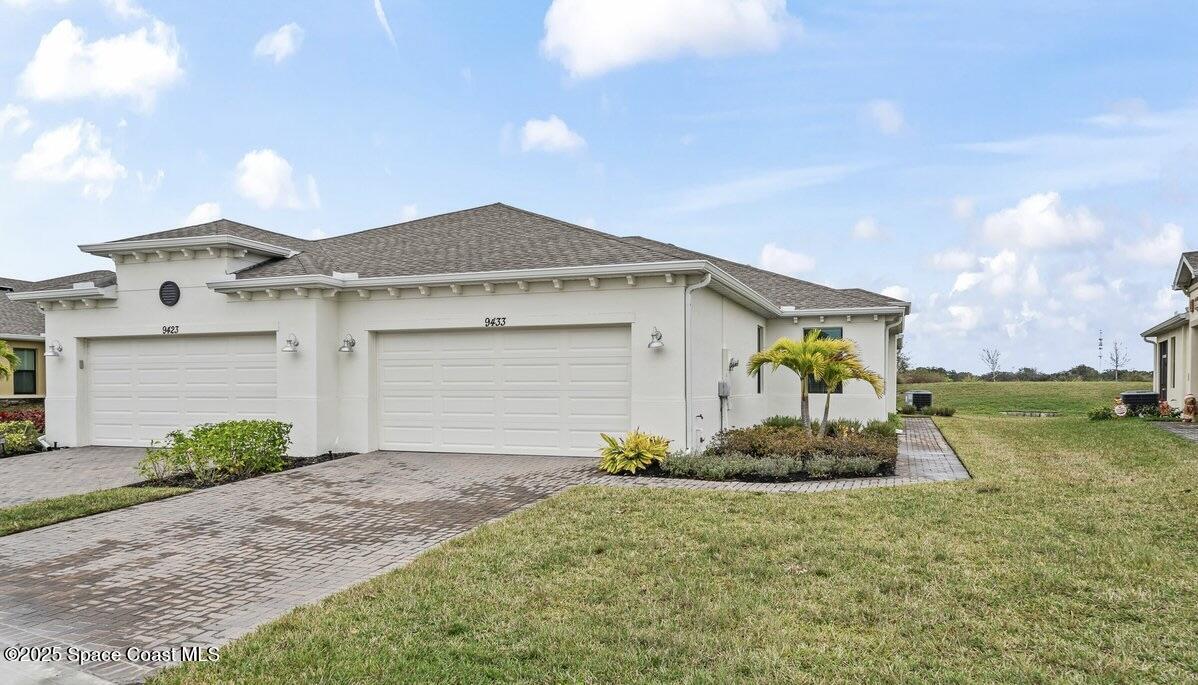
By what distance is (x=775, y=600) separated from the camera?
5059 millimetres

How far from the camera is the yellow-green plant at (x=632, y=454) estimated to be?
10562 mm

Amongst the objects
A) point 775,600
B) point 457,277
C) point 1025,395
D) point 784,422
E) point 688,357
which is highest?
point 457,277

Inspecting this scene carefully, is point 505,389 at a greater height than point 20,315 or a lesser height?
lesser

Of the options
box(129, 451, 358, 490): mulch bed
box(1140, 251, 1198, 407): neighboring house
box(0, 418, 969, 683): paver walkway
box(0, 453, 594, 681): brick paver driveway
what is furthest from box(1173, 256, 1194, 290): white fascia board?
box(129, 451, 358, 490): mulch bed

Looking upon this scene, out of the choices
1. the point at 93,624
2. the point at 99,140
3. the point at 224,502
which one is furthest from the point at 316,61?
the point at 93,624

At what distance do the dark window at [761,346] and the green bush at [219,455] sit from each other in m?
10.8

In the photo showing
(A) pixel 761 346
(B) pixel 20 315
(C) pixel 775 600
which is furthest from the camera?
(B) pixel 20 315

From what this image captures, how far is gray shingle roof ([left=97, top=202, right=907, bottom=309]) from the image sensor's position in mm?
12781

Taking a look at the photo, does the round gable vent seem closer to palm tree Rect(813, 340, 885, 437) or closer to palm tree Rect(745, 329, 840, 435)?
palm tree Rect(745, 329, 840, 435)

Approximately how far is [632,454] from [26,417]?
51.2 feet

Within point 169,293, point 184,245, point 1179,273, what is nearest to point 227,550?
point 184,245

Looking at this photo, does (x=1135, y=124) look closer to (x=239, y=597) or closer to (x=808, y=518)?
(x=808, y=518)

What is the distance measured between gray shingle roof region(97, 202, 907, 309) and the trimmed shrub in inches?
227

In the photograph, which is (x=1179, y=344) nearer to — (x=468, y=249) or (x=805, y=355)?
(x=805, y=355)
